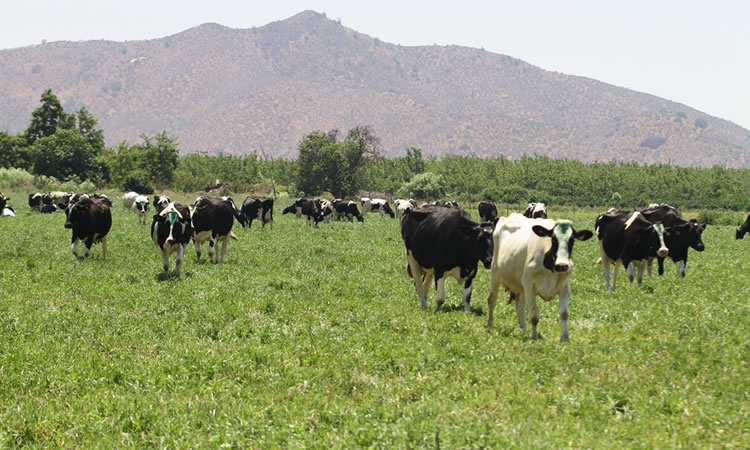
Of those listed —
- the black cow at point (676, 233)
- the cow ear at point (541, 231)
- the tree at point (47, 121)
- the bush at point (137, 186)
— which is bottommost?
the bush at point (137, 186)

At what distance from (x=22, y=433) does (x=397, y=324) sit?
7.30 m

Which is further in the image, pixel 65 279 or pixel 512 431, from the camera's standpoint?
pixel 65 279

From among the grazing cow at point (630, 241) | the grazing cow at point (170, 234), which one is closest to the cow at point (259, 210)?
the grazing cow at point (170, 234)

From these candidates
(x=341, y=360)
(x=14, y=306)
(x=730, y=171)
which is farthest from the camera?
(x=730, y=171)

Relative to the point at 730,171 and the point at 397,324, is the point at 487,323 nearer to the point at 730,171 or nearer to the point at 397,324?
the point at 397,324

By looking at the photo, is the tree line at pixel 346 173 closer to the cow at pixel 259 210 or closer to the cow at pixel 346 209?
the cow at pixel 346 209

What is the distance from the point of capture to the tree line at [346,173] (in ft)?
347

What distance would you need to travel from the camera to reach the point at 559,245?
12.3 m

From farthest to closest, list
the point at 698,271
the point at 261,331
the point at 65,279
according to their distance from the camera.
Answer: the point at 698,271 → the point at 65,279 → the point at 261,331

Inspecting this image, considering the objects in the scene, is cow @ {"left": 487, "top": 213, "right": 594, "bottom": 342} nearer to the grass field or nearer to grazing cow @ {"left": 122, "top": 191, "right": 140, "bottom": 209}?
the grass field

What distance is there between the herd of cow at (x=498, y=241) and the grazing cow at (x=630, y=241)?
29mm

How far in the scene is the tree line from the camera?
347 feet

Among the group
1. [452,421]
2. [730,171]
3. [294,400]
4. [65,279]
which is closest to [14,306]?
[65,279]

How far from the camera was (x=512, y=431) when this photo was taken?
7656mm
